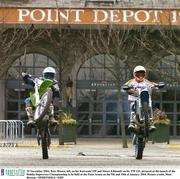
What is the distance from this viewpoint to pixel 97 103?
34094 mm

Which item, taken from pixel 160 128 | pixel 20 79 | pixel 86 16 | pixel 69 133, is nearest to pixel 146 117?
pixel 69 133

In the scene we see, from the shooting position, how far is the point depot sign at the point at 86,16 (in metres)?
29.6

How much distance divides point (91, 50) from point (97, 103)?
13.2 ft

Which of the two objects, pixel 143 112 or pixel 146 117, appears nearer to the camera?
pixel 146 117

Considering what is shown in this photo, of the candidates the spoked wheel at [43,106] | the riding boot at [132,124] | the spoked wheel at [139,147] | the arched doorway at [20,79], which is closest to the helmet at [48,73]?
the spoked wheel at [43,106]

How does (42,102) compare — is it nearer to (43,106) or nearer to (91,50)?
(43,106)

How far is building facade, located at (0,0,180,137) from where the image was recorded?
29844 millimetres

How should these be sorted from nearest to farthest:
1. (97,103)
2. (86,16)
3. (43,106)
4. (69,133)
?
(43,106), (69,133), (86,16), (97,103)

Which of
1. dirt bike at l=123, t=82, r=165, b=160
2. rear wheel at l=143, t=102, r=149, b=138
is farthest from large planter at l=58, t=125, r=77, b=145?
rear wheel at l=143, t=102, r=149, b=138

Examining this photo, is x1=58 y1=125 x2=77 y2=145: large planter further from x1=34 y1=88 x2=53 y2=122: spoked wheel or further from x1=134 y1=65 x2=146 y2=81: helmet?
x1=34 y1=88 x2=53 y2=122: spoked wheel

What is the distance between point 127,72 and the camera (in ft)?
105

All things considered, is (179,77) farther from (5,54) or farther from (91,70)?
(5,54)

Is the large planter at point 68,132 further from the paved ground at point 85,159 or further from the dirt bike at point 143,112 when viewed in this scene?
the dirt bike at point 143,112

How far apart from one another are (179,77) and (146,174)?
74.9 ft
